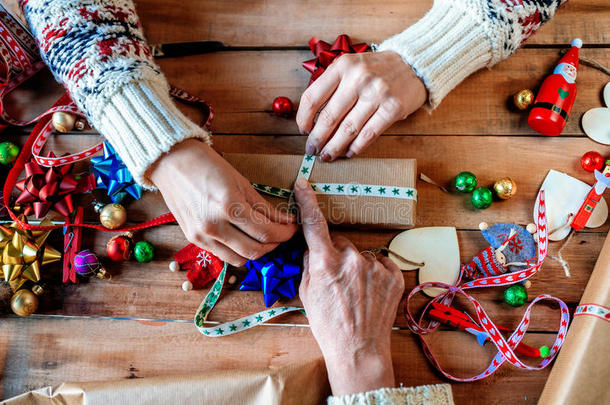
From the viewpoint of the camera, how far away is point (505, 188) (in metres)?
1.17

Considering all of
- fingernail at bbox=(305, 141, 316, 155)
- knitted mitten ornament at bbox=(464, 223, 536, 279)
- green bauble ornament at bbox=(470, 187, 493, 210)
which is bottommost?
knitted mitten ornament at bbox=(464, 223, 536, 279)

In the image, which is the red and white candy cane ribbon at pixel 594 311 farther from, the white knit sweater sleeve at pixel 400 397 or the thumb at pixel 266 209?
the thumb at pixel 266 209

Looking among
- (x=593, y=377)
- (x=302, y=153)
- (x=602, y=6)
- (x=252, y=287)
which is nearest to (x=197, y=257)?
(x=252, y=287)

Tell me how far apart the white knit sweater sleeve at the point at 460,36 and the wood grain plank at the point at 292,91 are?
0.12 metres

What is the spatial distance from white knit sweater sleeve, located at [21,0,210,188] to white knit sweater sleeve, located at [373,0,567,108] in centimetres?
57

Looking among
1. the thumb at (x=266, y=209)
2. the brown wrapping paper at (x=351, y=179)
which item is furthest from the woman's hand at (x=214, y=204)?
the brown wrapping paper at (x=351, y=179)

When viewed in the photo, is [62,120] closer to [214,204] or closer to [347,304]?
[214,204]

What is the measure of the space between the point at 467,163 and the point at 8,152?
4.24 feet

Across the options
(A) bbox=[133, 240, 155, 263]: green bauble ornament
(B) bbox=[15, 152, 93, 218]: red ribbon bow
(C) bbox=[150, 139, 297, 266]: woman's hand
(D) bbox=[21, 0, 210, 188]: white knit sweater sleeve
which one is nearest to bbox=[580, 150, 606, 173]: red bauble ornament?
(C) bbox=[150, 139, 297, 266]: woman's hand

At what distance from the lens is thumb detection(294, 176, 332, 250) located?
1.06 metres

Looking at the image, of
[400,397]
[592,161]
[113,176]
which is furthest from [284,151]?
[592,161]

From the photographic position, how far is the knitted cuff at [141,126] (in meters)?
0.98

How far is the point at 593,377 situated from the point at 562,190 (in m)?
0.48

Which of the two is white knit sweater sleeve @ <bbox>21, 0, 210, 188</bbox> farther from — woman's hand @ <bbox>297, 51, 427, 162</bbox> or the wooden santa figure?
the wooden santa figure
